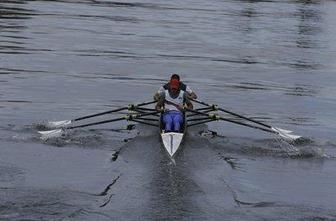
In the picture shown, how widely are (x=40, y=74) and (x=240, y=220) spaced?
26878mm

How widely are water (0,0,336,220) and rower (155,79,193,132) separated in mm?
916

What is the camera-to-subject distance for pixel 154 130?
25.5 meters

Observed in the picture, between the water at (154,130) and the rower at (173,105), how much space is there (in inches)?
36.0

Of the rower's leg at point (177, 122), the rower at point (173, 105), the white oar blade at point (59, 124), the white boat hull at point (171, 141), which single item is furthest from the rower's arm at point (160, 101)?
the white oar blade at point (59, 124)

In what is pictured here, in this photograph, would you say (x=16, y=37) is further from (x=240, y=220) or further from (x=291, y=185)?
(x=240, y=220)

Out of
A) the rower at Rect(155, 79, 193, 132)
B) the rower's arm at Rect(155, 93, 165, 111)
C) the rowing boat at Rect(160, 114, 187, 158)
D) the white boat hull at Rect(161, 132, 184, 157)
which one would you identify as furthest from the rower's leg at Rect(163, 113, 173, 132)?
the rower's arm at Rect(155, 93, 165, 111)

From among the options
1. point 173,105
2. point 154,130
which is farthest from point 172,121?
point 154,130

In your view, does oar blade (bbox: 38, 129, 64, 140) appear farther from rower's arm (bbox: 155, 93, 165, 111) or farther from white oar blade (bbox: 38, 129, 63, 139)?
rower's arm (bbox: 155, 93, 165, 111)

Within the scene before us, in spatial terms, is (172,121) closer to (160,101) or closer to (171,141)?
(171,141)

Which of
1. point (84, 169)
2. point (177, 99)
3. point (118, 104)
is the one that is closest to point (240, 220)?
point (84, 169)

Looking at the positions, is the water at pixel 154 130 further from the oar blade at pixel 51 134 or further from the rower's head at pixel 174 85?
the rower's head at pixel 174 85

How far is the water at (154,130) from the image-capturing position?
17.3 metres

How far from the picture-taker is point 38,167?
21.0 meters

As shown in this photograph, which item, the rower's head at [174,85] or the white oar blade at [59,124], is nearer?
the rower's head at [174,85]
